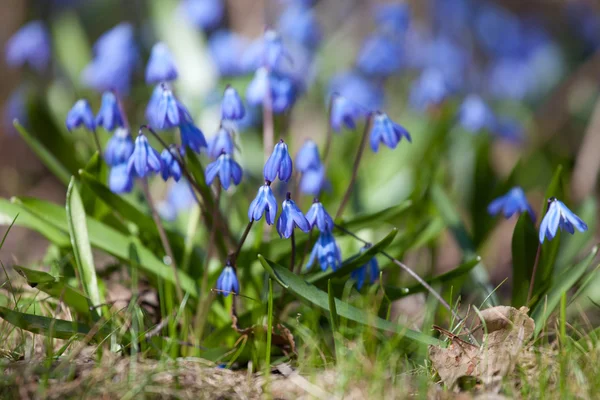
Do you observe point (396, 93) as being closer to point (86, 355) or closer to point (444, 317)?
point (444, 317)

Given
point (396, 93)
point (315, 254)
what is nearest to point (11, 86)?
point (396, 93)

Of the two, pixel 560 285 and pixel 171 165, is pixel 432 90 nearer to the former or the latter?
pixel 560 285

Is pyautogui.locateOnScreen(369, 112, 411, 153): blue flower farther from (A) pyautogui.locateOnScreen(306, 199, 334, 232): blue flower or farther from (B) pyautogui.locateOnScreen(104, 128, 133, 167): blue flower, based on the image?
(B) pyautogui.locateOnScreen(104, 128, 133, 167): blue flower

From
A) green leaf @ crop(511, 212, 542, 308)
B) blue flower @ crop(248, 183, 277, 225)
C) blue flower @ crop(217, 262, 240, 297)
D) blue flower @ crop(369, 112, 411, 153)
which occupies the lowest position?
green leaf @ crop(511, 212, 542, 308)

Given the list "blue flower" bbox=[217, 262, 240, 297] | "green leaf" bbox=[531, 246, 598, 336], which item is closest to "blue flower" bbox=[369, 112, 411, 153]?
"blue flower" bbox=[217, 262, 240, 297]

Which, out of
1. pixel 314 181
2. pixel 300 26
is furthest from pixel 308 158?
pixel 300 26

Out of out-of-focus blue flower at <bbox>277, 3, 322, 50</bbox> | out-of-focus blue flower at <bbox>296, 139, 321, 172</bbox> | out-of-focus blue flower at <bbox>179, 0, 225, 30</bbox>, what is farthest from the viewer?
out-of-focus blue flower at <bbox>179, 0, 225, 30</bbox>

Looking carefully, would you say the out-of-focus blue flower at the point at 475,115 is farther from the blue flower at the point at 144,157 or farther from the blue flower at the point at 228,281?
the blue flower at the point at 144,157
